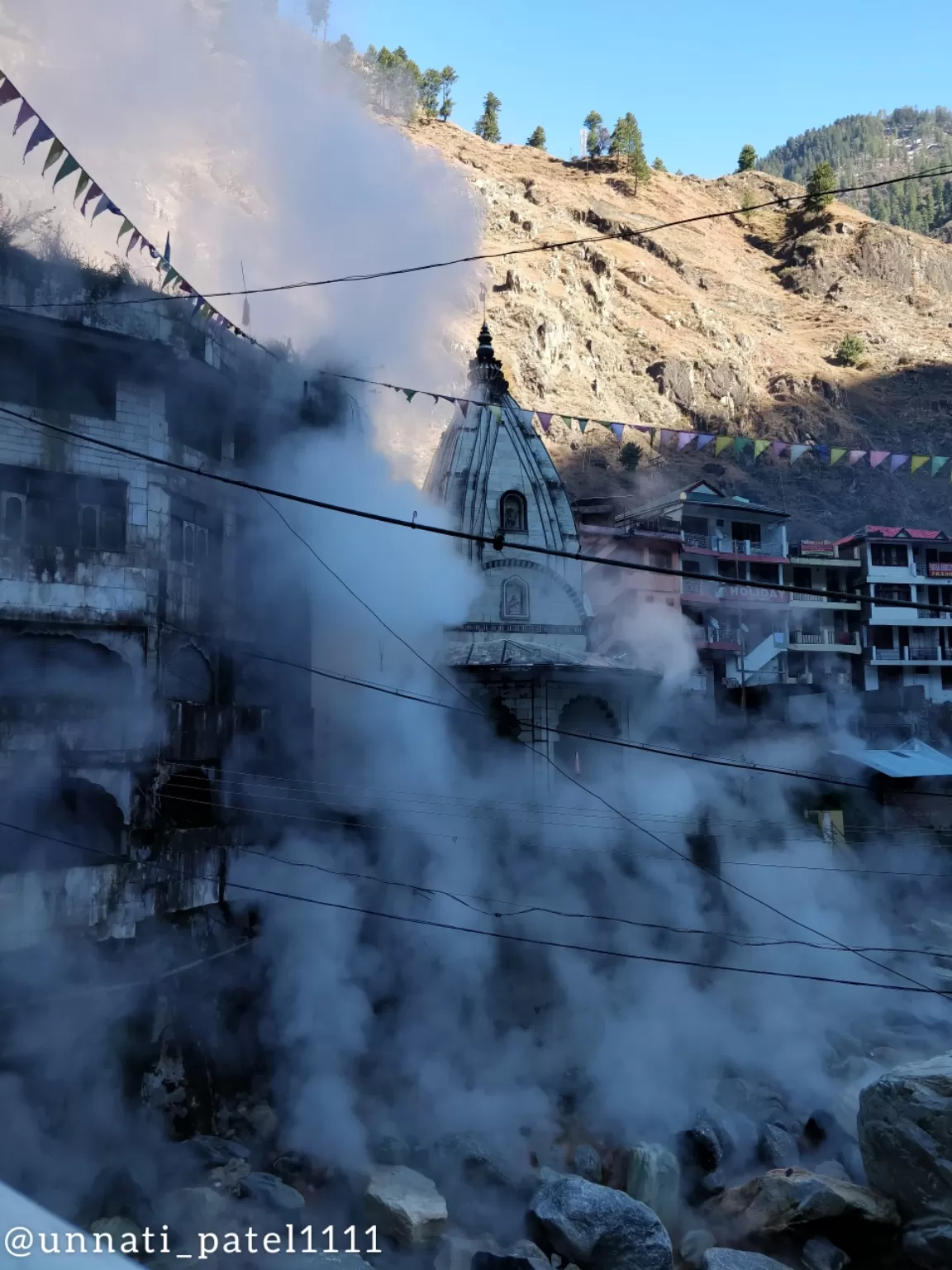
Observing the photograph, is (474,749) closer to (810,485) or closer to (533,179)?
(810,485)

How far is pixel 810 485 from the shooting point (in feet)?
175

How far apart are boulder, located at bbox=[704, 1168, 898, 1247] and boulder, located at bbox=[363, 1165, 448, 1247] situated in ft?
13.2

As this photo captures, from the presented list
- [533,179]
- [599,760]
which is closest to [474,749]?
[599,760]

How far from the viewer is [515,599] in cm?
2230

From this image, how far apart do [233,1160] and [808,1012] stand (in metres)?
11.5

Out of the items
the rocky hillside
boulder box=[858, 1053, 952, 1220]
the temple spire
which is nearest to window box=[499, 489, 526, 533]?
the temple spire

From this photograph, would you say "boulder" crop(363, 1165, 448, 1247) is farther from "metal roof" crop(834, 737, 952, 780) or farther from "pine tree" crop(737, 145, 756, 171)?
"pine tree" crop(737, 145, 756, 171)

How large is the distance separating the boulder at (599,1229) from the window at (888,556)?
1307 inches

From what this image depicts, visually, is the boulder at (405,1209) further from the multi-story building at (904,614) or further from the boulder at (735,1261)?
the multi-story building at (904,614)

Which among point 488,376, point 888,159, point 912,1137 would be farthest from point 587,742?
point 888,159

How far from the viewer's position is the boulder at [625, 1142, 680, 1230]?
12430mm

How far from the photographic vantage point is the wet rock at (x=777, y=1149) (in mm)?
13383

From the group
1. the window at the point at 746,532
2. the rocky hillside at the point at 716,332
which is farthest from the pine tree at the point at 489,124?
the window at the point at 746,532

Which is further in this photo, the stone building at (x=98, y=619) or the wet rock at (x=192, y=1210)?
the stone building at (x=98, y=619)
